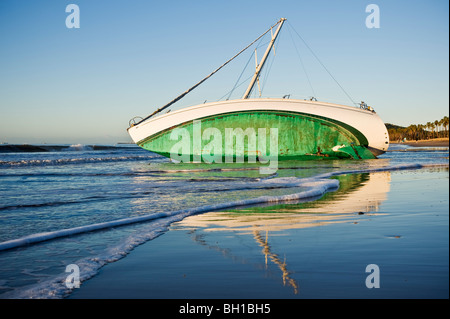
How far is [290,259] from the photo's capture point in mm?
4023

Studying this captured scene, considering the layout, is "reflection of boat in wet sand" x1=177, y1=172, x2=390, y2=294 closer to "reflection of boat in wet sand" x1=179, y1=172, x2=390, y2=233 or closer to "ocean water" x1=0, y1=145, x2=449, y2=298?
"reflection of boat in wet sand" x1=179, y1=172, x2=390, y2=233

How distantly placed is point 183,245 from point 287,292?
1.91 metres

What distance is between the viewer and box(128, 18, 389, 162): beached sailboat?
1027 inches

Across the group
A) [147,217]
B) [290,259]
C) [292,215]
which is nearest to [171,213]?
[147,217]

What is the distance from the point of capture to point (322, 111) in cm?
2612

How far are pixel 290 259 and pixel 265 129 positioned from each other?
23.1m

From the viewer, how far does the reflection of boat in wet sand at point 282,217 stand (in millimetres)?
5510

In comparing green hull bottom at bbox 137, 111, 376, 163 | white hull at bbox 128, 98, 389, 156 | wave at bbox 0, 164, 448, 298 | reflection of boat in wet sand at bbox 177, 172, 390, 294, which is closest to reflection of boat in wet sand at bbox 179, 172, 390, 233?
reflection of boat in wet sand at bbox 177, 172, 390, 294

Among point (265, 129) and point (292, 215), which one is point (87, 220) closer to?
point (292, 215)

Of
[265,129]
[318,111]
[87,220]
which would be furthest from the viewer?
[265,129]

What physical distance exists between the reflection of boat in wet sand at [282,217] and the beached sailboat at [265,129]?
1786 cm

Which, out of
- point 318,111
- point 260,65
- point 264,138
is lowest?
point 264,138
